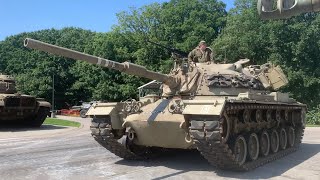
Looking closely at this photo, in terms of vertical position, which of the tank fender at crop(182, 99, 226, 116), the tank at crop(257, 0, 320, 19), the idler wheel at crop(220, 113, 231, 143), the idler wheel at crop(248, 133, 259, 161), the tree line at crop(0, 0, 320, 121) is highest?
the tree line at crop(0, 0, 320, 121)

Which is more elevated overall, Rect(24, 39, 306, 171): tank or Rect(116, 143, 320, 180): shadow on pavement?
Rect(24, 39, 306, 171): tank

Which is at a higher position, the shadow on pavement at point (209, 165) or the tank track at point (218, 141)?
the tank track at point (218, 141)

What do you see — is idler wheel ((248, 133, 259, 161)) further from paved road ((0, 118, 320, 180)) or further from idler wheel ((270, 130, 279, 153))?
idler wheel ((270, 130, 279, 153))

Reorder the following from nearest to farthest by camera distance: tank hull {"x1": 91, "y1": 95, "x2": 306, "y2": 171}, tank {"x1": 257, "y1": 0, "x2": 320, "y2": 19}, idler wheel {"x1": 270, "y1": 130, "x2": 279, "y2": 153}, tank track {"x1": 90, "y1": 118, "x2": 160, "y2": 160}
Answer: tank {"x1": 257, "y1": 0, "x2": 320, "y2": 19} < tank hull {"x1": 91, "y1": 95, "x2": 306, "y2": 171} < tank track {"x1": 90, "y1": 118, "x2": 160, "y2": 160} < idler wheel {"x1": 270, "y1": 130, "x2": 279, "y2": 153}

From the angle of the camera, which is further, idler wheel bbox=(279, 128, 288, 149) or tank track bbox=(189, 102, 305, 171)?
idler wheel bbox=(279, 128, 288, 149)

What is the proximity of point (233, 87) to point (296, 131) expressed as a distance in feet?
14.5

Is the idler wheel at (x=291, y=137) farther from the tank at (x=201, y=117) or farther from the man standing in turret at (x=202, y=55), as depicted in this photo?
the man standing in turret at (x=202, y=55)

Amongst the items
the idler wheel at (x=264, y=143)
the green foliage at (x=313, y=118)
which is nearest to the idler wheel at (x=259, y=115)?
the idler wheel at (x=264, y=143)

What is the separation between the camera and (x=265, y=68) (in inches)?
520

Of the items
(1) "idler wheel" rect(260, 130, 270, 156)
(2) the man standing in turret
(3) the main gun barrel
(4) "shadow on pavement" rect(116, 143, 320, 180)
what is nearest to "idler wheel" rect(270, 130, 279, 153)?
(4) "shadow on pavement" rect(116, 143, 320, 180)

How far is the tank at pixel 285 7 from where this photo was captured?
2785 millimetres

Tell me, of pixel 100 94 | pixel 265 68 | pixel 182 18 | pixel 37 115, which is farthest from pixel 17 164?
pixel 182 18

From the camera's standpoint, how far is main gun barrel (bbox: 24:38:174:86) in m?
7.57

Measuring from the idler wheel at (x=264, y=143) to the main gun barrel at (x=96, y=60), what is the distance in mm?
2700
